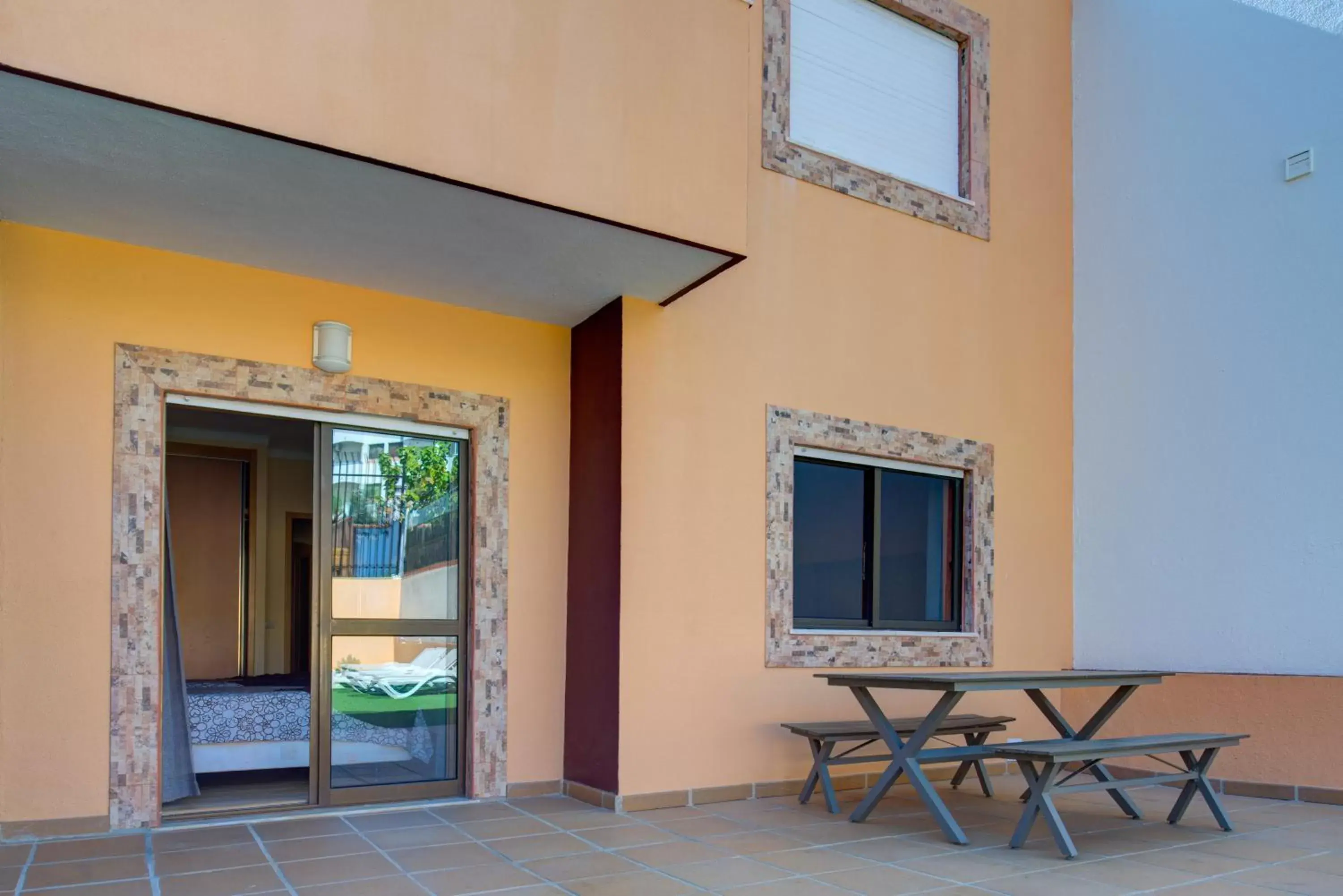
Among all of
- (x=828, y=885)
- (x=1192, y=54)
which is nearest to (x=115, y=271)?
(x=828, y=885)

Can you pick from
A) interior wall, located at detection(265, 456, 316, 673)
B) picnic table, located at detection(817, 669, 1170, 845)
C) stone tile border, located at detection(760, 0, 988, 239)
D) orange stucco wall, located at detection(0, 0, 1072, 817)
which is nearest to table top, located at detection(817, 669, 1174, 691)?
picnic table, located at detection(817, 669, 1170, 845)

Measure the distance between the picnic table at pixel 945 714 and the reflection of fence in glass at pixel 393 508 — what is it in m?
2.14

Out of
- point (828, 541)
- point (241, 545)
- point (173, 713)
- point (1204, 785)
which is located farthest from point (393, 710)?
point (241, 545)

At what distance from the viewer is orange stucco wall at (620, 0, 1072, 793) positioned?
540 cm

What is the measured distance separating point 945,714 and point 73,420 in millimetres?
3966

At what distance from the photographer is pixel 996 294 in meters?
7.08

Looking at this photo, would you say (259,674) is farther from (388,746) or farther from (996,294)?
(996,294)

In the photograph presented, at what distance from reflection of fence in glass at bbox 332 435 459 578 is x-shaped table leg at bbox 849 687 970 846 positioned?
229cm

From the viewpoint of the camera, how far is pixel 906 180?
6.72 metres

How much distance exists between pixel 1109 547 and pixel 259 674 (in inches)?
277

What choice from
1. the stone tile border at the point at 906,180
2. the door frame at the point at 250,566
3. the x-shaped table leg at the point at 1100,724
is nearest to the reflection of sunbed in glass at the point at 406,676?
the x-shaped table leg at the point at 1100,724

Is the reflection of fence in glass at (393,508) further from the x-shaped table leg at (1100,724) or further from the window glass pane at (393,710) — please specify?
the x-shaped table leg at (1100,724)

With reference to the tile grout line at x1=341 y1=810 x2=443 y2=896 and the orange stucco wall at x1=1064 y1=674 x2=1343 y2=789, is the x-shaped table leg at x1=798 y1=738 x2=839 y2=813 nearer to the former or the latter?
the tile grout line at x1=341 y1=810 x2=443 y2=896

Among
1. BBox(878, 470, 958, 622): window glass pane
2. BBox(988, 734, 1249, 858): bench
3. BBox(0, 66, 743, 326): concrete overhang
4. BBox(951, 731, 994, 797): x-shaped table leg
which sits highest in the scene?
BBox(0, 66, 743, 326): concrete overhang
